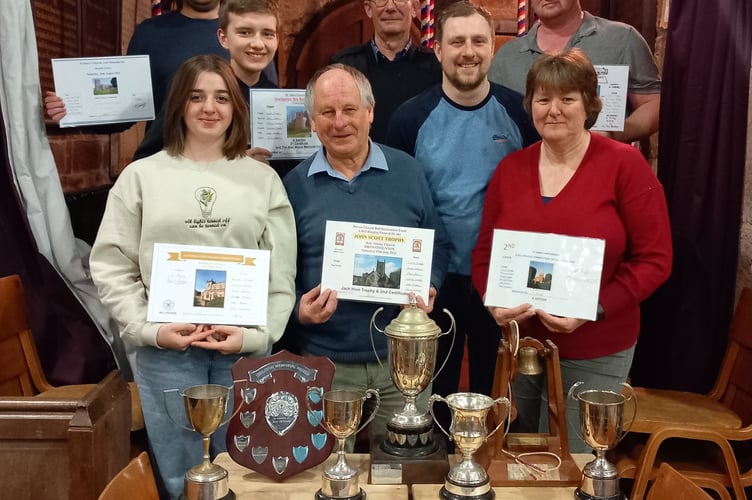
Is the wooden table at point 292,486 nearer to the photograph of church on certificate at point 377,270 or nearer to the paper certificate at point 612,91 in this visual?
the photograph of church on certificate at point 377,270

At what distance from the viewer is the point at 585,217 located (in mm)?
2314

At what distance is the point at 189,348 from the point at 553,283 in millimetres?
1099

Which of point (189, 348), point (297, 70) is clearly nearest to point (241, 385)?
point (189, 348)

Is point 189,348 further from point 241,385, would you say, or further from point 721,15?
point 721,15

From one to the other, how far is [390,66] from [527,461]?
177 cm

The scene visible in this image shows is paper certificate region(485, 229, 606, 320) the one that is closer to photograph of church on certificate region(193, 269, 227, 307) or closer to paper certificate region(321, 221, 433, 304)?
paper certificate region(321, 221, 433, 304)

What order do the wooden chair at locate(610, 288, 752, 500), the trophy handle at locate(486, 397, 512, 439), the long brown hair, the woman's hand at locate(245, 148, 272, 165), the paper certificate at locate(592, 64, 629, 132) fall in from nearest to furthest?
the trophy handle at locate(486, 397, 512, 439) < the long brown hair < the wooden chair at locate(610, 288, 752, 500) < the woman's hand at locate(245, 148, 272, 165) < the paper certificate at locate(592, 64, 629, 132)

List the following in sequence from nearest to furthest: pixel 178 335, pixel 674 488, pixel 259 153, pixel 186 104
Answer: pixel 674 488 → pixel 178 335 → pixel 186 104 → pixel 259 153

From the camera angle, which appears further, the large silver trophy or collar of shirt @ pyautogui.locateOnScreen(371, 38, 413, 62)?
collar of shirt @ pyautogui.locateOnScreen(371, 38, 413, 62)

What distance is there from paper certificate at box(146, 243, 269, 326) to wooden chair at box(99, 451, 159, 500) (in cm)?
64

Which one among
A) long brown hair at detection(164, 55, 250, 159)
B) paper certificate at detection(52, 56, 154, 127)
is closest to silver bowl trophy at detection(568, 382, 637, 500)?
long brown hair at detection(164, 55, 250, 159)

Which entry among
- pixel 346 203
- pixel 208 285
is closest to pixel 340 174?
pixel 346 203

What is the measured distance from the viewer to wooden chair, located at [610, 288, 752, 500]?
8.09 ft

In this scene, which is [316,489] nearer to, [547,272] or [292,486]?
[292,486]
